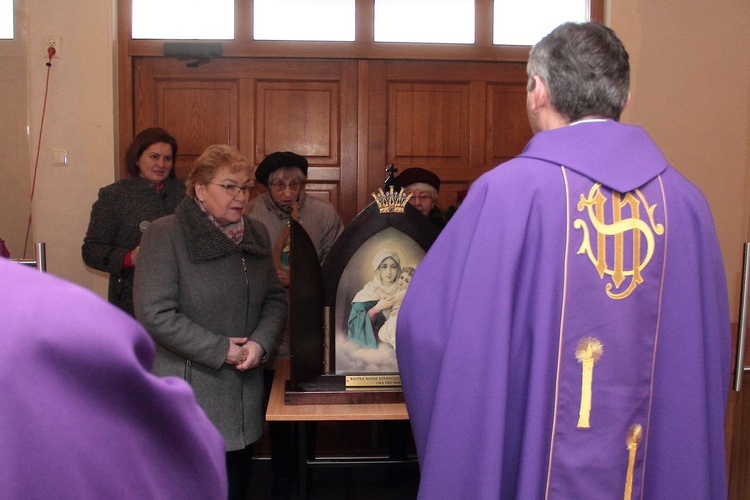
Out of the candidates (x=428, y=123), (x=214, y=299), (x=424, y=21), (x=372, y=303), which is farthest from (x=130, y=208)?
(x=424, y=21)

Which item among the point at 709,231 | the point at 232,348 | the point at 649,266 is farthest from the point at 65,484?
the point at 232,348

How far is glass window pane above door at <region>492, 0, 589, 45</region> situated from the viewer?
4.91m

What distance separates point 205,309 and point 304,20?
8.43 feet

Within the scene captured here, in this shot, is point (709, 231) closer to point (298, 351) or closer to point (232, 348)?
point (298, 351)

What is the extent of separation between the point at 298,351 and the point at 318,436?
2.17 metres

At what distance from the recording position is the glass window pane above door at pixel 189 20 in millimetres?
4766

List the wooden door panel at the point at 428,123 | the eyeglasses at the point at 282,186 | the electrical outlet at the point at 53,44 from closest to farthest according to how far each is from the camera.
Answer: the eyeglasses at the point at 282,186
the electrical outlet at the point at 53,44
the wooden door panel at the point at 428,123

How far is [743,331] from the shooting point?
242 cm

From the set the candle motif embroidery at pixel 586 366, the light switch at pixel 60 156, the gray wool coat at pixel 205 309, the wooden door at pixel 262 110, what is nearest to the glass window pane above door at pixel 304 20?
the wooden door at pixel 262 110

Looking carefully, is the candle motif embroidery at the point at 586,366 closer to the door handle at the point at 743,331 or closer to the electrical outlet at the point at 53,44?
the door handle at the point at 743,331

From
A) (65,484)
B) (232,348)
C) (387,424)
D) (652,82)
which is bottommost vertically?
(387,424)

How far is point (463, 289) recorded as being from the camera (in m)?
1.76

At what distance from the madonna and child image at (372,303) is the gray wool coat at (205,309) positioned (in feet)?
1.07

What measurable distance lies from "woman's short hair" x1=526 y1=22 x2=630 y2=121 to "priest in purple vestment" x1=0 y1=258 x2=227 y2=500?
133 cm
